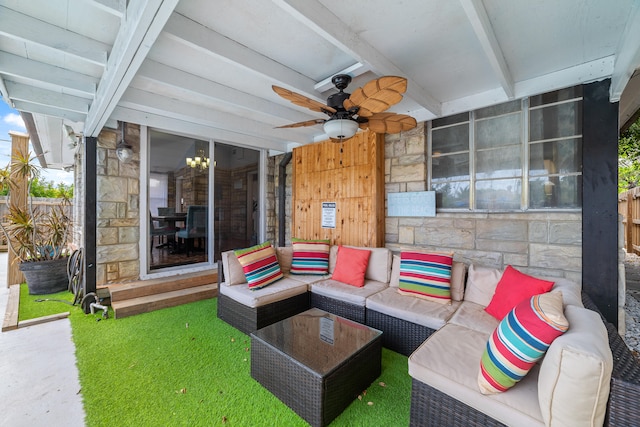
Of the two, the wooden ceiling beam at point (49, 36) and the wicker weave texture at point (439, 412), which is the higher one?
the wooden ceiling beam at point (49, 36)

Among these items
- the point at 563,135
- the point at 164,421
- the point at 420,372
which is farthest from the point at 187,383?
the point at 563,135

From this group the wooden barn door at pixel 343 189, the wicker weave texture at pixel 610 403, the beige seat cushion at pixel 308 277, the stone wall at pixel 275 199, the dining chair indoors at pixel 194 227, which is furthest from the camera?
the stone wall at pixel 275 199

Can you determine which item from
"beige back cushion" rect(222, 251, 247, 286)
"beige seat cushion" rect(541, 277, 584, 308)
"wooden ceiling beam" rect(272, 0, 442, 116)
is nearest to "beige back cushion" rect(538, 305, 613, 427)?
"beige seat cushion" rect(541, 277, 584, 308)

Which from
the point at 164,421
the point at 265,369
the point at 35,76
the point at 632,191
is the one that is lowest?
the point at 164,421

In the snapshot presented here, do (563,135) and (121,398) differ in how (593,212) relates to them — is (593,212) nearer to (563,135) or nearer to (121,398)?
(563,135)

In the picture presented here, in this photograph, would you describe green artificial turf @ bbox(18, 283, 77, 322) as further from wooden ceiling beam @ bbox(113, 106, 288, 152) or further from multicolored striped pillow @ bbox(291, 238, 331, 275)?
multicolored striped pillow @ bbox(291, 238, 331, 275)

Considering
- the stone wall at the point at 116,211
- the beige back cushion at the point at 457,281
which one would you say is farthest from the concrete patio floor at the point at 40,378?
the beige back cushion at the point at 457,281

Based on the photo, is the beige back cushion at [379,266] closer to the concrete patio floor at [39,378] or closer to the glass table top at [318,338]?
the glass table top at [318,338]

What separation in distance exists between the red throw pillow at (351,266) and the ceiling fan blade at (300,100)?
69.0 inches

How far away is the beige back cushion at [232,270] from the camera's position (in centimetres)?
318

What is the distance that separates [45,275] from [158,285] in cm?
190

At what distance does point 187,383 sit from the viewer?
203 cm

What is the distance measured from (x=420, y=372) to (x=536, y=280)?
133cm

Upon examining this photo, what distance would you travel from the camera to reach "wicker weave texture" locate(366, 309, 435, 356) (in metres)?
2.33
